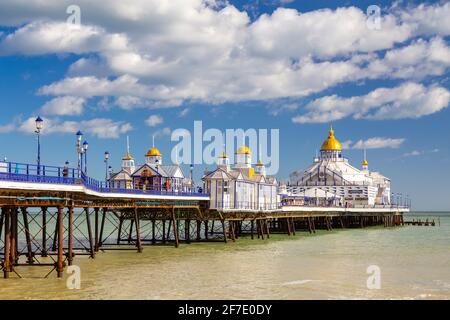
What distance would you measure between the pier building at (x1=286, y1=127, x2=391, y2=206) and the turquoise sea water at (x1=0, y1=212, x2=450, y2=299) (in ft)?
231

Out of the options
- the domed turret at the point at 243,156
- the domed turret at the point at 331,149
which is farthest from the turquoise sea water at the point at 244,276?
the domed turret at the point at 331,149

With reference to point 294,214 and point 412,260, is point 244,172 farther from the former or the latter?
point 412,260

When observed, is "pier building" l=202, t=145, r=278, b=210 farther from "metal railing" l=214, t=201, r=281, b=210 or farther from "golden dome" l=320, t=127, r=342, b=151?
"golden dome" l=320, t=127, r=342, b=151

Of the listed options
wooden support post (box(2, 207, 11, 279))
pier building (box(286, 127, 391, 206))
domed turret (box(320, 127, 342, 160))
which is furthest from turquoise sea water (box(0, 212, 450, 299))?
domed turret (box(320, 127, 342, 160))

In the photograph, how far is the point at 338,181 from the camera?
131 metres

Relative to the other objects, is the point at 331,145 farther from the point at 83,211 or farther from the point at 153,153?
the point at 83,211

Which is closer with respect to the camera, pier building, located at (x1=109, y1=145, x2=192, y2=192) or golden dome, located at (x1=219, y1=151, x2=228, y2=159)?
pier building, located at (x1=109, y1=145, x2=192, y2=192)

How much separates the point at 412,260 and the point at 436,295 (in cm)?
1604

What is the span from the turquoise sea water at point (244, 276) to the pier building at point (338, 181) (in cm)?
7053

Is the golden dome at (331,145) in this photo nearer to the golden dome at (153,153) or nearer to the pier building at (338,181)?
the pier building at (338,181)

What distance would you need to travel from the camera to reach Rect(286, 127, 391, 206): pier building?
4993 inches

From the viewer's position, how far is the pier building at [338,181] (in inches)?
4993

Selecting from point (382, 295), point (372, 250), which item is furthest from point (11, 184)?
point (372, 250)
